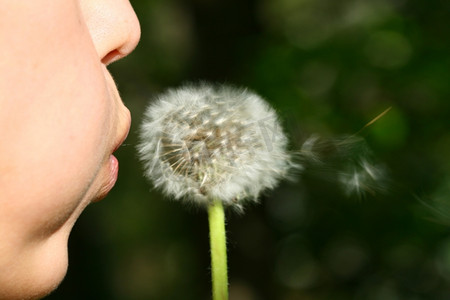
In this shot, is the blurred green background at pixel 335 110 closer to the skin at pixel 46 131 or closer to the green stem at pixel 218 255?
A: the green stem at pixel 218 255

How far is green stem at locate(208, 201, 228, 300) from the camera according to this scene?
33.9 inches

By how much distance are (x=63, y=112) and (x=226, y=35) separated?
2883 millimetres

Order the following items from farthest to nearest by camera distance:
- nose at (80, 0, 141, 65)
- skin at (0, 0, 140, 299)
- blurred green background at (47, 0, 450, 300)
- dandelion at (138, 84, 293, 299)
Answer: blurred green background at (47, 0, 450, 300) < dandelion at (138, 84, 293, 299) < nose at (80, 0, 141, 65) < skin at (0, 0, 140, 299)

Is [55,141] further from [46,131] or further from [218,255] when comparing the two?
[218,255]

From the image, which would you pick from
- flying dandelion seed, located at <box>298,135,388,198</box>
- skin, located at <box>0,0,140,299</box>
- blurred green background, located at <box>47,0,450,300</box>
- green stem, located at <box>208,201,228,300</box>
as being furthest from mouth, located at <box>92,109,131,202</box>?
blurred green background, located at <box>47,0,450,300</box>

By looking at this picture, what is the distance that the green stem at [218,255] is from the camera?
2.82ft

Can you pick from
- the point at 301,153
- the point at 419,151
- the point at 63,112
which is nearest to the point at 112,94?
the point at 63,112

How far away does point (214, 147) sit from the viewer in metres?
1.03

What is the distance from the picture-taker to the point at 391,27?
3.38m

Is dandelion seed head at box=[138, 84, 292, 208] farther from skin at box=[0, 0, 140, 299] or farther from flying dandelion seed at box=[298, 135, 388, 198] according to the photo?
skin at box=[0, 0, 140, 299]

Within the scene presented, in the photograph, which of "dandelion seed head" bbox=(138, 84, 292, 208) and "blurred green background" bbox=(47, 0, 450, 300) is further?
"blurred green background" bbox=(47, 0, 450, 300)

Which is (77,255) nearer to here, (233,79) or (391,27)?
(233,79)

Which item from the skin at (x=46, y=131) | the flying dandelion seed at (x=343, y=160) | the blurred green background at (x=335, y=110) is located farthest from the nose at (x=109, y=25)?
the blurred green background at (x=335, y=110)

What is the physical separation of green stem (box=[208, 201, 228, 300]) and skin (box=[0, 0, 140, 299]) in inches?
6.2
